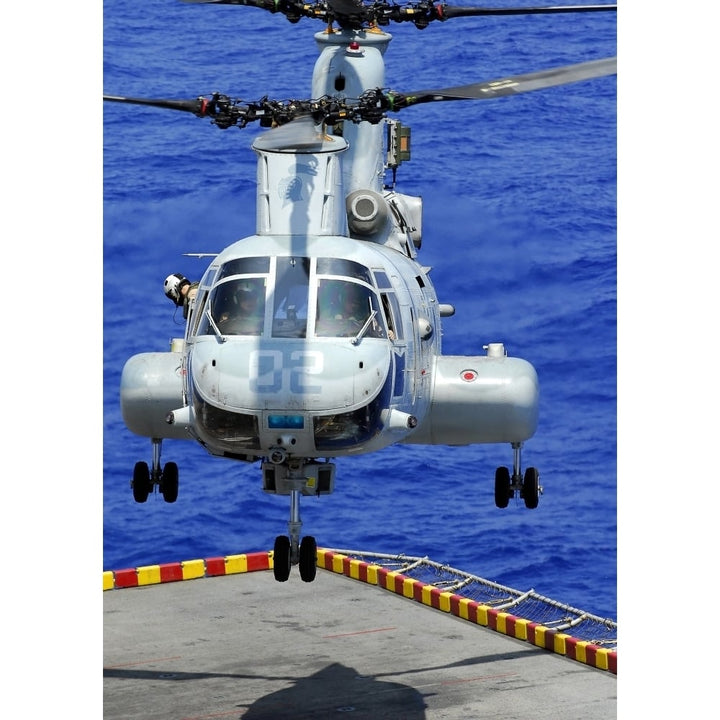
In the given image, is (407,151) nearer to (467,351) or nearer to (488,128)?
(467,351)

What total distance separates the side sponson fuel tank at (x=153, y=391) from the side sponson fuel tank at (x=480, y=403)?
11.4 feet

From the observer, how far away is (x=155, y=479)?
82.5ft

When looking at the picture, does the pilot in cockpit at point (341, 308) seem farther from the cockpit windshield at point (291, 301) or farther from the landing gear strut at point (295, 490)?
the landing gear strut at point (295, 490)

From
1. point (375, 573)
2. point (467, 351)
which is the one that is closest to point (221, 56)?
point (467, 351)

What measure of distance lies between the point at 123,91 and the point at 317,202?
5688 centimetres

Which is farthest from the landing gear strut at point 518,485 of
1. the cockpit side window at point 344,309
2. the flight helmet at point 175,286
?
the cockpit side window at point 344,309

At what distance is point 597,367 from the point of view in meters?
67.4

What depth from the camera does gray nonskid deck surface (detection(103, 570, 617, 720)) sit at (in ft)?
90.4

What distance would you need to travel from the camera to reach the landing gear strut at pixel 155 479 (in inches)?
983

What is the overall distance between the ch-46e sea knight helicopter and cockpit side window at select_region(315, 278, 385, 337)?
0.06 feet

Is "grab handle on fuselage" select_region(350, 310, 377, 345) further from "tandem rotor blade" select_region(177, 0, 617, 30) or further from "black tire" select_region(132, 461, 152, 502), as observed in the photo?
"black tire" select_region(132, 461, 152, 502)

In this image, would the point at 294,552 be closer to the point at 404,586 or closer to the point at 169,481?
the point at 169,481

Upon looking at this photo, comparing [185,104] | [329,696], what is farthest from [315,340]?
[329,696]
